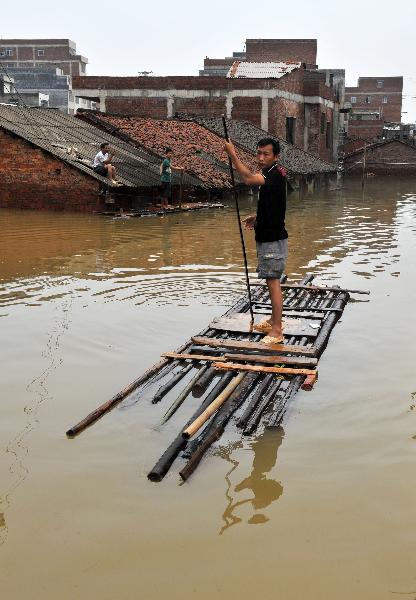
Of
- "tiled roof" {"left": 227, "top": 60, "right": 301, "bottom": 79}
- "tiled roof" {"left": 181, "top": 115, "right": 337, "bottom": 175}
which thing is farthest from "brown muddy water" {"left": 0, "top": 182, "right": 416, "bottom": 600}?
"tiled roof" {"left": 227, "top": 60, "right": 301, "bottom": 79}

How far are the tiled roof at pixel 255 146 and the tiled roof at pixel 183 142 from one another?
132 cm

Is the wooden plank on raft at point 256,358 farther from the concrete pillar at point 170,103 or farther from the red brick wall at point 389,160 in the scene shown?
the red brick wall at point 389,160

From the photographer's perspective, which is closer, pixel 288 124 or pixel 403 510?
pixel 403 510

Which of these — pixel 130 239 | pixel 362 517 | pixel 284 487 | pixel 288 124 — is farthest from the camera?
pixel 288 124

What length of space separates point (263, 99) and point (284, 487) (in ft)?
104

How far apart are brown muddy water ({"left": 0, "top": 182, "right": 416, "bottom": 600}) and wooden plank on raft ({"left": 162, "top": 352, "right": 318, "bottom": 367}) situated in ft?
0.75

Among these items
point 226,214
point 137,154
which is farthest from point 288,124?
point 226,214

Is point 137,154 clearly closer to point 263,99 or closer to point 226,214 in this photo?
point 226,214

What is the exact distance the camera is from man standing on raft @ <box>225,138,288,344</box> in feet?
19.1

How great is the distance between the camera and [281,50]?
52.4 meters

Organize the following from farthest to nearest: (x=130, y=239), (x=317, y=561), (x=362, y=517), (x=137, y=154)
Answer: (x=137, y=154) < (x=130, y=239) < (x=362, y=517) < (x=317, y=561)

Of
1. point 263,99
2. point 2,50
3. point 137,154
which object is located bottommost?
point 137,154

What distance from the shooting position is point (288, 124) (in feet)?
118

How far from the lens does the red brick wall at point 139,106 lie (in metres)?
34.8
